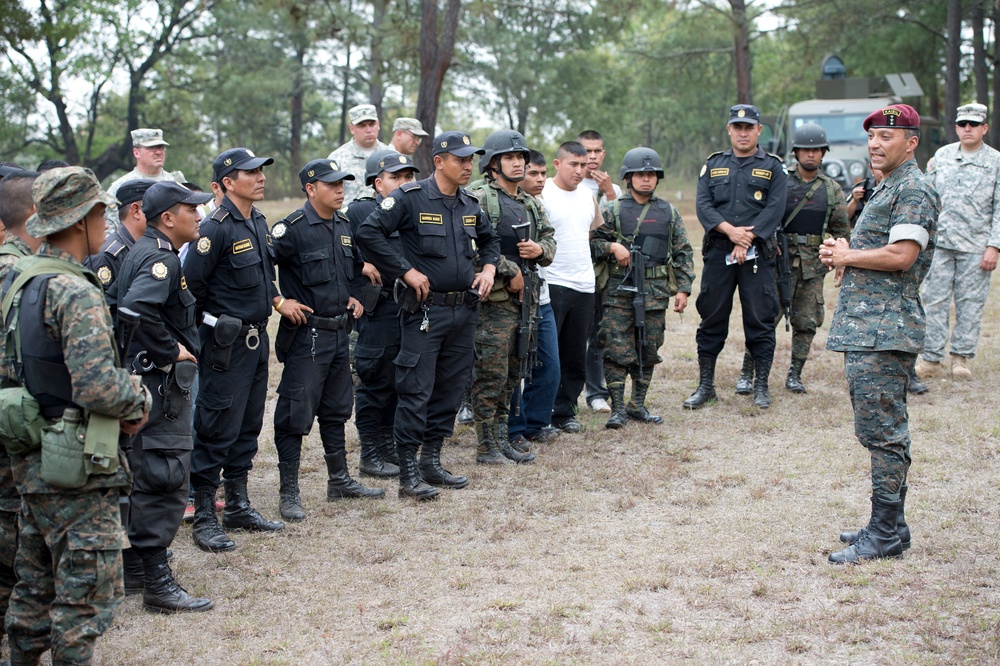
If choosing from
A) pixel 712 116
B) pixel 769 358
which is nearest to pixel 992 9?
pixel 712 116

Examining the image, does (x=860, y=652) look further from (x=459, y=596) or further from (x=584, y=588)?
(x=459, y=596)

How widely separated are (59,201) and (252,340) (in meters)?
1.90

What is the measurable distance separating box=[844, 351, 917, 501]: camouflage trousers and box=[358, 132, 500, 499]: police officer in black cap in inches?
91.0

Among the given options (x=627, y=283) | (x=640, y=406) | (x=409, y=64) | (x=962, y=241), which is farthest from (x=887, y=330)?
(x=409, y=64)

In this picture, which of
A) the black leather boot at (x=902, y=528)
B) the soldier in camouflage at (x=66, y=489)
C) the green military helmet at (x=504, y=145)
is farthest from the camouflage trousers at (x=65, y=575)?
the green military helmet at (x=504, y=145)

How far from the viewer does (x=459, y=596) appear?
4527 millimetres

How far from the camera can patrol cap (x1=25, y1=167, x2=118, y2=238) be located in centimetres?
338

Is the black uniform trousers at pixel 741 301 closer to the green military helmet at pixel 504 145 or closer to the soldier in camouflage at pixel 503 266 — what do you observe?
the soldier in camouflage at pixel 503 266

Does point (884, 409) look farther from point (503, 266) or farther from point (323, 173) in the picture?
point (323, 173)

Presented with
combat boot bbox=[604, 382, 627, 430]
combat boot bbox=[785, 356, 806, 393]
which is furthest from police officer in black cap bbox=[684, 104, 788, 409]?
combat boot bbox=[604, 382, 627, 430]

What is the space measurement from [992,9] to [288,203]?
18.3 metres

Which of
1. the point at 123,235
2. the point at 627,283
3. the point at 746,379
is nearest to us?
the point at 123,235

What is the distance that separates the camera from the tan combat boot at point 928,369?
868 cm

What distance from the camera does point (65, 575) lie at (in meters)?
3.35
